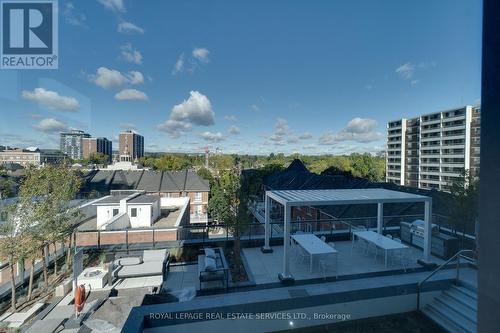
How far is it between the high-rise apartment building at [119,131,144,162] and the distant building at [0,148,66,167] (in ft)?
188

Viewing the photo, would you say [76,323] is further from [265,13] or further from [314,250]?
[265,13]

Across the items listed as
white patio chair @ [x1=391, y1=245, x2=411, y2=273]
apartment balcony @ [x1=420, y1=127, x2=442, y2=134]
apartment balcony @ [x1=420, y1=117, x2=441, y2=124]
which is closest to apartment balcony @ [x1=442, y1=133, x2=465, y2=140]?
apartment balcony @ [x1=420, y1=127, x2=442, y2=134]

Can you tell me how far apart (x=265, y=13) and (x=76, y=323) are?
1312 cm

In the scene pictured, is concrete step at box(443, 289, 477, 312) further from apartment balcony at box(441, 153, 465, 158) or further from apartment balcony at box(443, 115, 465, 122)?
apartment balcony at box(443, 115, 465, 122)

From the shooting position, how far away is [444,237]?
25.4 ft

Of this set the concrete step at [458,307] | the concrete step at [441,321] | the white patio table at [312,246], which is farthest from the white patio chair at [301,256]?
the concrete step at [458,307]

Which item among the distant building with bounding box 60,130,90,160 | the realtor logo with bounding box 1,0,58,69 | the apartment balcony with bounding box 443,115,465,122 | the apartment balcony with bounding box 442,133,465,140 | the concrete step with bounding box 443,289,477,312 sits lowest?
the concrete step with bounding box 443,289,477,312

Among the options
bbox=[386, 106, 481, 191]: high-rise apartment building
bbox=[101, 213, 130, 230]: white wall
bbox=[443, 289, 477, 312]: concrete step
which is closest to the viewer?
bbox=[443, 289, 477, 312]: concrete step

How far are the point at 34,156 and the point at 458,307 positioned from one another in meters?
14.2

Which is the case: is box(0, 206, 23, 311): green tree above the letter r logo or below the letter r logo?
below

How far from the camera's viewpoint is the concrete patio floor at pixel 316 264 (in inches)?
256

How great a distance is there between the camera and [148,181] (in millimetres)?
32500

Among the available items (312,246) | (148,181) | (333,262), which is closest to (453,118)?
(148,181)

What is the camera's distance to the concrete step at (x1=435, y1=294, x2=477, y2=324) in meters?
4.00
